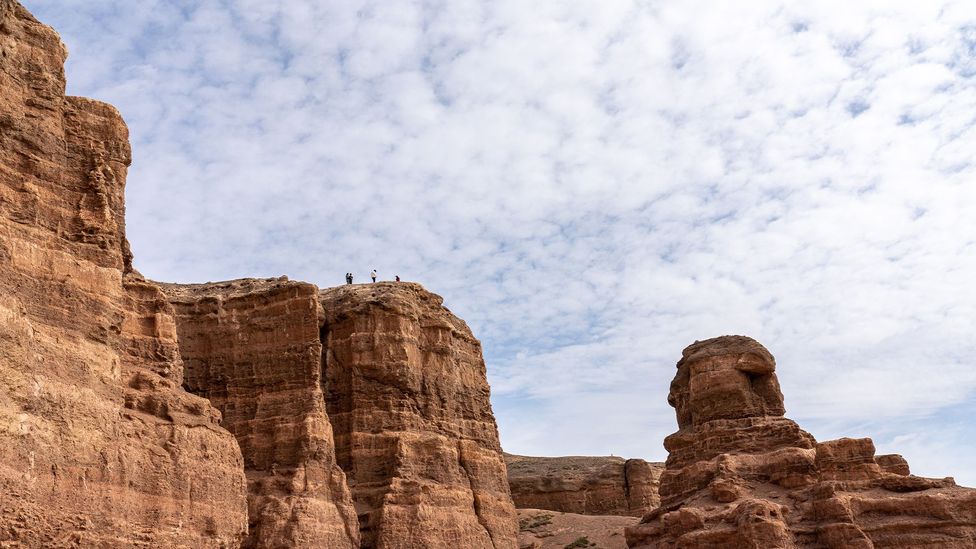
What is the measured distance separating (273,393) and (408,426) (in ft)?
19.8

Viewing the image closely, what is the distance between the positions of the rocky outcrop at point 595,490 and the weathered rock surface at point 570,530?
11.3 ft

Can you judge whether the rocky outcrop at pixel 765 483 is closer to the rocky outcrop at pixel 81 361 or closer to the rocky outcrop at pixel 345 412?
the rocky outcrop at pixel 345 412

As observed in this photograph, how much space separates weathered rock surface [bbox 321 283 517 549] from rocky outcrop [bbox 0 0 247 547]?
38.2 ft

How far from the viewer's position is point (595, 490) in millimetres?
67375

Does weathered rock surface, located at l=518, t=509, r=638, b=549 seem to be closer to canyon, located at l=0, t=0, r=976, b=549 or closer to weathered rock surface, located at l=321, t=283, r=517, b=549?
canyon, located at l=0, t=0, r=976, b=549

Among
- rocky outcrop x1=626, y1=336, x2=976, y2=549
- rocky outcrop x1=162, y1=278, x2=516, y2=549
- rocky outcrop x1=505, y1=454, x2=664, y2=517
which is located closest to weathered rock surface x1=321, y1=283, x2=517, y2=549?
rocky outcrop x1=162, y1=278, x2=516, y2=549

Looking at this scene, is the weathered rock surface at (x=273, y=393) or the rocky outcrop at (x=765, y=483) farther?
the rocky outcrop at (x=765, y=483)

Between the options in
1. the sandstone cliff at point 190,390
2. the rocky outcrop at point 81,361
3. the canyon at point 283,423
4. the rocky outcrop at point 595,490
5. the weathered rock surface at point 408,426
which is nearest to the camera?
the rocky outcrop at point 81,361

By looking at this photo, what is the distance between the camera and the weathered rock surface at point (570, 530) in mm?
55000

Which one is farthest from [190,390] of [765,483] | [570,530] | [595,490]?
[595,490]

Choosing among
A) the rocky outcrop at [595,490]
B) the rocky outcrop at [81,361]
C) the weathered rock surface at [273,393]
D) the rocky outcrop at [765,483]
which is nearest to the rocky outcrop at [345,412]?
the weathered rock surface at [273,393]

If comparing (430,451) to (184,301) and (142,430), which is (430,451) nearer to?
(184,301)

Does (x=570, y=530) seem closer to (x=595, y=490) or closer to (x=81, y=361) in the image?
(x=595, y=490)

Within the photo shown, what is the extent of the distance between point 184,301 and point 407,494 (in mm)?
11823
